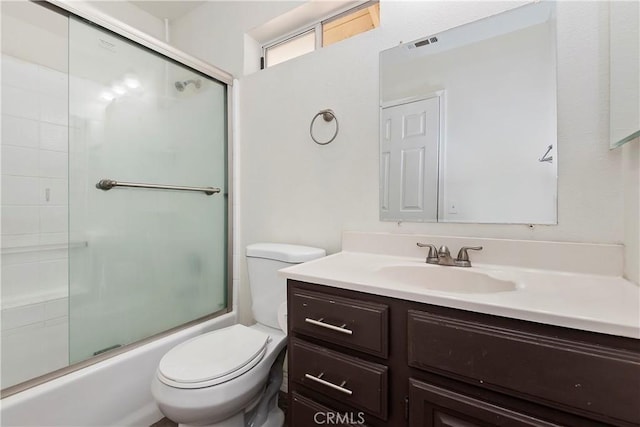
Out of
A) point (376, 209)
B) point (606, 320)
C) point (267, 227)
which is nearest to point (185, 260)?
point (267, 227)

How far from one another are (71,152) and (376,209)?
1.41 m

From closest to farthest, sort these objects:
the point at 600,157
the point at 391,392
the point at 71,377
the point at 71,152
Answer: the point at 391,392
the point at 600,157
the point at 71,377
the point at 71,152

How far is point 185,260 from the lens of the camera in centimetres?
173

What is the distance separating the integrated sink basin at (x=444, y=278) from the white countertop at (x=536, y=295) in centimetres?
2

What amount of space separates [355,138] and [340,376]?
3.28 feet

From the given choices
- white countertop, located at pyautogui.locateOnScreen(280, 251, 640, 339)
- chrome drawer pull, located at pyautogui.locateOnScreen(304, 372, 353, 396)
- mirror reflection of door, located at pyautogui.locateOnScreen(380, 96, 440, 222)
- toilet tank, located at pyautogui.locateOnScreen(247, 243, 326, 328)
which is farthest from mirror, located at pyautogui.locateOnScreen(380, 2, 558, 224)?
chrome drawer pull, located at pyautogui.locateOnScreen(304, 372, 353, 396)

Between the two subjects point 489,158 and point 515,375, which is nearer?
point 515,375

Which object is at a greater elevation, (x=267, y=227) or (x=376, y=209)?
(x=376, y=209)

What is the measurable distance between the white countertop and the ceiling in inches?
81.3

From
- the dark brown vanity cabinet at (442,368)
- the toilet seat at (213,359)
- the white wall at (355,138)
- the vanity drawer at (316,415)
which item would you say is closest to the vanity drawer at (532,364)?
the dark brown vanity cabinet at (442,368)

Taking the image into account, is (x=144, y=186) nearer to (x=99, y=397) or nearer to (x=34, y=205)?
(x=34, y=205)

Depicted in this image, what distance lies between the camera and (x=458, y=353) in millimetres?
688

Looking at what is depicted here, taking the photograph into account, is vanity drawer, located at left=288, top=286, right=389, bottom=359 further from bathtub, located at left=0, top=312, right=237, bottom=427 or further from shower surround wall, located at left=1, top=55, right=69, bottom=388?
shower surround wall, located at left=1, top=55, right=69, bottom=388

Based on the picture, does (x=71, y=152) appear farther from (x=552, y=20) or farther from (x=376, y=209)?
(x=552, y=20)
